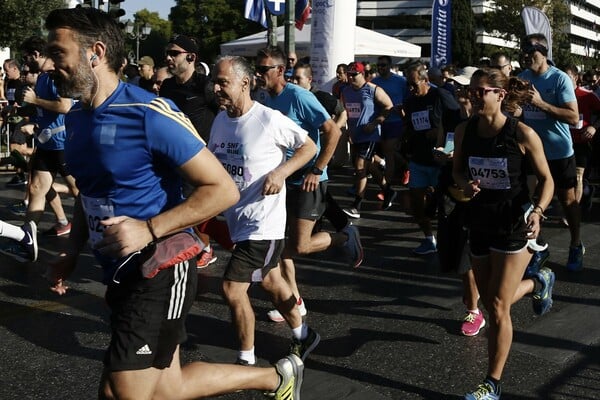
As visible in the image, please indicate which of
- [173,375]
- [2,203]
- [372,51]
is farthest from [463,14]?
[173,375]

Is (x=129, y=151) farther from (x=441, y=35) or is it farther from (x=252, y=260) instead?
(x=441, y=35)

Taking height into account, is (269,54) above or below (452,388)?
above

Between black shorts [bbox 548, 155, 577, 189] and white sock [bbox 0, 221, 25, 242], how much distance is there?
4.77 meters

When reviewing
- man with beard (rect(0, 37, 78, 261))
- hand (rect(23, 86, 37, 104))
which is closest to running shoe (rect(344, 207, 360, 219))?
man with beard (rect(0, 37, 78, 261))

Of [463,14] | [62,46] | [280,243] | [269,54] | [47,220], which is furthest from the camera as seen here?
[463,14]

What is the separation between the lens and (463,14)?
71.5 m

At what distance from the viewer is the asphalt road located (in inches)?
158

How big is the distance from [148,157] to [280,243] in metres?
1.84

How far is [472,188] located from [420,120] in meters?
3.48

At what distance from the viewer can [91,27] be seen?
99.0 inches

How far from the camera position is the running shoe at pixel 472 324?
4.82 m

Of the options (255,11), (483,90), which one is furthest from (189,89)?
(255,11)

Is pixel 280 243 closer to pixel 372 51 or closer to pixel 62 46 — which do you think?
pixel 62 46

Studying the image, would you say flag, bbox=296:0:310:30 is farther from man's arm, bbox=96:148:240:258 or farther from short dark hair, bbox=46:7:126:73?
man's arm, bbox=96:148:240:258
